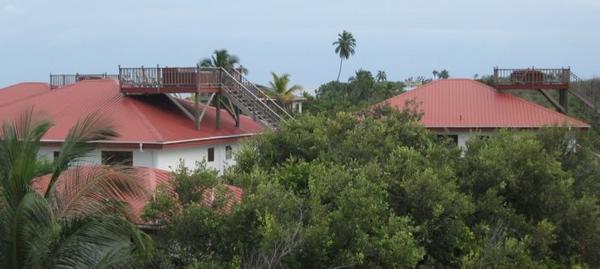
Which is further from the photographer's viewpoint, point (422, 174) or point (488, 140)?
point (488, 140)

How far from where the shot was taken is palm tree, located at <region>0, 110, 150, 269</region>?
11.2 meters

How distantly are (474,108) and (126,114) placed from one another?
1694cm

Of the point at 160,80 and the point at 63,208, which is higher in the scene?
the point at 160,80

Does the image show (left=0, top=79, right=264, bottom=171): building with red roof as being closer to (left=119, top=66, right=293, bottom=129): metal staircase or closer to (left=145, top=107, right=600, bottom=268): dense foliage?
(left=119, top=66, right=293, bottom=129): metal staircase

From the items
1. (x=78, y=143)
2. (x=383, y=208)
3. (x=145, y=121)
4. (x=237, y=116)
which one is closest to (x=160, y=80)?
(x=145, y=121)

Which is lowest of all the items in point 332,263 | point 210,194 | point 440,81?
point 332,263

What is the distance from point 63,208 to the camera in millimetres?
11820

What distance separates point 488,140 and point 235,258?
9.68 metres

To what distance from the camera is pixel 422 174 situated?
16500 mm

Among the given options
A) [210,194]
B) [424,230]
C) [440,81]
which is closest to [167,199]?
[210,194]

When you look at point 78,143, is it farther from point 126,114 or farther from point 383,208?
point 126,114

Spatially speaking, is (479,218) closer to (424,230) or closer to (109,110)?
(424,230)

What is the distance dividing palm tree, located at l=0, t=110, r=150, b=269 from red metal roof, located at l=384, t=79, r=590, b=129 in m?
26.8

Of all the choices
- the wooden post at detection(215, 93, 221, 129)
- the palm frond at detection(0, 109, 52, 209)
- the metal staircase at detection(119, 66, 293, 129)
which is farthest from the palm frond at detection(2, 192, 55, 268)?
the wooden post at detection(215, 93, 221, 129)
